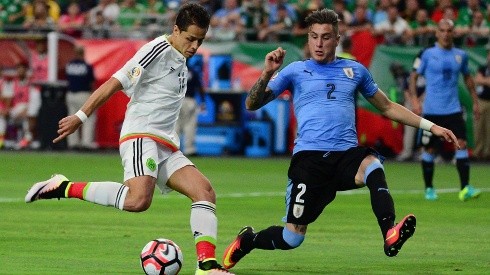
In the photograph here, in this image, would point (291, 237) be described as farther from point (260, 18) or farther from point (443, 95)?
point (260, 18)

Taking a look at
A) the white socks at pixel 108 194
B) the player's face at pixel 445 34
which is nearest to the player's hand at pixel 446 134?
the white socks at pixel 108 194

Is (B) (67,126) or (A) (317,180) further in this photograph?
(A) (317,180)

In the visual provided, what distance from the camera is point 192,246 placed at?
12789 millimetres

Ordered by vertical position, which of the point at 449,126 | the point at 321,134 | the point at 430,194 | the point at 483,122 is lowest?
the point at 483,122

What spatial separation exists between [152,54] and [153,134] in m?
0.66

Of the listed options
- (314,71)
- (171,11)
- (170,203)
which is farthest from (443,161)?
(314,71)

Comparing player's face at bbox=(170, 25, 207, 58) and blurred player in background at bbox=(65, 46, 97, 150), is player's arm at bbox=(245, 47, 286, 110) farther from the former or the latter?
blurred player in background at bbox=(65, 46, 97, 150)

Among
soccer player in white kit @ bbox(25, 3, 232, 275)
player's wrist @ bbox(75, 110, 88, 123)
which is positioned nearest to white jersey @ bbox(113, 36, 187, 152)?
soccer player in white kit @ bbox(25, 3, 232, 275)

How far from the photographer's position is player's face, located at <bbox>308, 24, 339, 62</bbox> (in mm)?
10930

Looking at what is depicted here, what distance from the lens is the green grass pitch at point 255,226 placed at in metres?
11.2

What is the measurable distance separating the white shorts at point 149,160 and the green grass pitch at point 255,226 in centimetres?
81

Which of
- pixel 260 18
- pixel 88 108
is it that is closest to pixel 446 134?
pixel 88 108

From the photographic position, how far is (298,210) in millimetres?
10805

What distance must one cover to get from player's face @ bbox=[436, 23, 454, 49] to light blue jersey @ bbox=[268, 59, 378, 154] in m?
7.84
